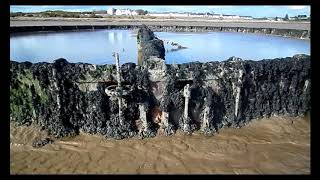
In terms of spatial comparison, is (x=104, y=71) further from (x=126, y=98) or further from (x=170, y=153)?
(x=170, y=153)

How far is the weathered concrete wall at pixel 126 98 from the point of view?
33.3 feet

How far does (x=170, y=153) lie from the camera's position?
9.34 meters

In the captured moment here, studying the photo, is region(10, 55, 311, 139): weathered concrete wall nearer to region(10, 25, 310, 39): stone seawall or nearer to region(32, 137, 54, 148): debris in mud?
region(32, 137, 54, 148): debris in mud

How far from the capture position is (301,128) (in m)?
11.1

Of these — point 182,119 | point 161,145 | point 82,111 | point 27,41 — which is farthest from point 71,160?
point 27,41

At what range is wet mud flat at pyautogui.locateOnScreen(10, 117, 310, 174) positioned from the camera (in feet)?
28.5

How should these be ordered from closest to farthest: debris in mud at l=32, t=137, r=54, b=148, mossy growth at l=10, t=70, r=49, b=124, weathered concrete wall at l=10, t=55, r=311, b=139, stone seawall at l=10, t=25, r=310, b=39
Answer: debris in mud at l=32, t=137, r=54, b=148 → weathered concrete wall at l=10, t=55, r=311, b=139 → mossy growth at l=10, t=70, r=49, b=124 → stone seawall at l=10, t=25, r=310, b=39

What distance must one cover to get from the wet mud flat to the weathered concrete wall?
385mm

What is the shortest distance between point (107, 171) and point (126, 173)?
0.52m

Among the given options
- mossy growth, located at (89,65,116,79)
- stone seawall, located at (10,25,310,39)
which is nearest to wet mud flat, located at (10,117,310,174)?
mossy growth, located at (89,65,116,79)

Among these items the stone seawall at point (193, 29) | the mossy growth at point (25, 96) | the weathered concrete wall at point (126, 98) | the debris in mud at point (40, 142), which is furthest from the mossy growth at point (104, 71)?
the stone seawall at point (193, 29)
